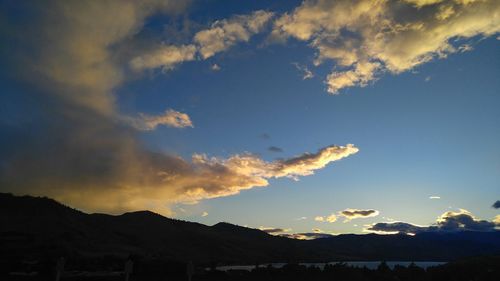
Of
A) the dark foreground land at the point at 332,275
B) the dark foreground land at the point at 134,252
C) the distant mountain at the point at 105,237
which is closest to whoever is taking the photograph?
the dark foreground land at the point at 332,275

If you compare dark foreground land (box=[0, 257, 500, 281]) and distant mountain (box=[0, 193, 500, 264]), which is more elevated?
distant mountain (box=[0, 193, 500, 264])

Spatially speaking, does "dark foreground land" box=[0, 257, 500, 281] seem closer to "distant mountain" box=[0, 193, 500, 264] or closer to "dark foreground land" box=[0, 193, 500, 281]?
"dark foreground land" box=[0, 193, 500, 281]

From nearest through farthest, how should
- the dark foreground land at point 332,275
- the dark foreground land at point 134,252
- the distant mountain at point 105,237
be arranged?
1. the dark foreground land at point 332,275
2. the dark foreground land at point 134,252
3. the distant mountain at point 105,237

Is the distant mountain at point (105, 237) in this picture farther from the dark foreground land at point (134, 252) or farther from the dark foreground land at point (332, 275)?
the dark foreground land at point (332, 275)

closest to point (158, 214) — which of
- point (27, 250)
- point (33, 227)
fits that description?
point (33, 227)

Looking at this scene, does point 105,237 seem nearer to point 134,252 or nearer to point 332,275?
point 134,252

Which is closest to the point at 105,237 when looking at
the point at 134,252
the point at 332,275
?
the point at 134,252

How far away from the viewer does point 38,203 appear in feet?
446

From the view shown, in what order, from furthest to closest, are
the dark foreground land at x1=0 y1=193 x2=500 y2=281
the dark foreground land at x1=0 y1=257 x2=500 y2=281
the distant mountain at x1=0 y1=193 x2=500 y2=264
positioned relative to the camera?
the distant mountain at x1=0 y1=193 x2=500 y2=264
the dark foreground land at x1=0 y1=193 x2=500 y2=281
the dark foreground land at x1=0 y1=257 x2=500 y2=281

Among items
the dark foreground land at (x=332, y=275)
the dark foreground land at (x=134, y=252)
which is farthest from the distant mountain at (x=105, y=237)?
the dark foreground land at (x=332, y=275)

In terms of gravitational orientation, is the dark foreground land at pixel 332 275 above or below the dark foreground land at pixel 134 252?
below

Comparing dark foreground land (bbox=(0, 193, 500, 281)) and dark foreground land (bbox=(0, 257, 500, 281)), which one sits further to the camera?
dark foreground land (bbox=(0, 193, 500, 281))

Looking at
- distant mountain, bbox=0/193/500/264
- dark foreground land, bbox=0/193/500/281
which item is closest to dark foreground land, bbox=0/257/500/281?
dark foreground land, bbox=0/193/500/281

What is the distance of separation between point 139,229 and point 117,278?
418 feet
